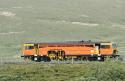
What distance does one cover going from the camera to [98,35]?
152 m

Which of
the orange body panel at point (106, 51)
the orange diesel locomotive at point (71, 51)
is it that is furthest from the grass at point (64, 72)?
the orange body panel at point (106, 51)

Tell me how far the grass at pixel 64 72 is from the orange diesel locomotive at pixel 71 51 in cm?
1181

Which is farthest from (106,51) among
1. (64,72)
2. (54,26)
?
(54,26)

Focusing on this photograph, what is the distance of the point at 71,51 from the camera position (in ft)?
274

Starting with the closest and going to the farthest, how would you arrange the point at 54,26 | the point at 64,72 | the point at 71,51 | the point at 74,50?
the point at 64,72
the point at 74,50
the point at 71,51
the point at 54,26

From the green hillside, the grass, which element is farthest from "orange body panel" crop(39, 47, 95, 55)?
the green hillside

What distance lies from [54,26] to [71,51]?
8727 centimetres

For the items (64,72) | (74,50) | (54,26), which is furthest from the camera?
(54,26)

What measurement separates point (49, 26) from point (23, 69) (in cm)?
10255

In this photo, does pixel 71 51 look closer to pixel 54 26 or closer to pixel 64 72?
pixel 64 72

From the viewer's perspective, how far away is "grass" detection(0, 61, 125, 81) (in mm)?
55269

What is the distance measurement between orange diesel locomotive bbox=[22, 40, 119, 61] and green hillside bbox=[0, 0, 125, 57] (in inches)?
1143

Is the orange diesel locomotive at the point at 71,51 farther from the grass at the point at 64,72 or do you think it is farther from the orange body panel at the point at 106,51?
the grass at the point at 64,72

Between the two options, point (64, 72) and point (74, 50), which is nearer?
point (64, 72)
